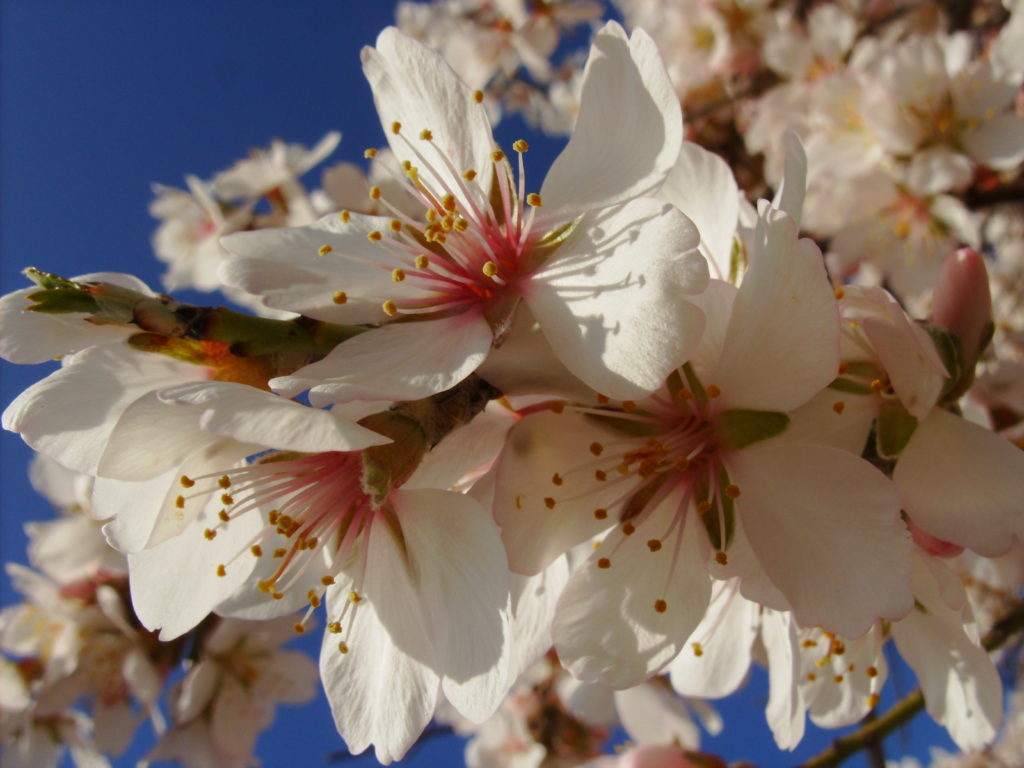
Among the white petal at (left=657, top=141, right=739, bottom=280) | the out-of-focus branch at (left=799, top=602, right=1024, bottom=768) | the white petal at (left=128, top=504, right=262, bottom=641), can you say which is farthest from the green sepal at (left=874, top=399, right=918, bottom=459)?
the out-of-focus branch at (left=799, top=602, right=1024, bottom=768)

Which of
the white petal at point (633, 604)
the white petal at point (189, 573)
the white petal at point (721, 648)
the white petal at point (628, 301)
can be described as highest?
the white petal at point (628, 301)

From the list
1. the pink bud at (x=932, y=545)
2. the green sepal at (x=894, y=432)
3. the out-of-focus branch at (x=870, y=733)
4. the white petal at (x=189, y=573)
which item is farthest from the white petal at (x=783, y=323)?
the out-of-focus branch at (x=870, y=733)

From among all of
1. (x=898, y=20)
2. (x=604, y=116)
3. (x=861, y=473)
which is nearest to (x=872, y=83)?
(x=898, y=20)

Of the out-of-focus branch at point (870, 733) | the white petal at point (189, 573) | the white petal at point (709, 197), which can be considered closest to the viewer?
the white petal at point (189, 573)

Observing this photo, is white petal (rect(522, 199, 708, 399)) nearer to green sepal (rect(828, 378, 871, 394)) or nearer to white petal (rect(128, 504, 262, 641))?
green sepal (rect(828, 378, 871, 394))

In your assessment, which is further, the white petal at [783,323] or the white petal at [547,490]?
the white petal at [547,490]

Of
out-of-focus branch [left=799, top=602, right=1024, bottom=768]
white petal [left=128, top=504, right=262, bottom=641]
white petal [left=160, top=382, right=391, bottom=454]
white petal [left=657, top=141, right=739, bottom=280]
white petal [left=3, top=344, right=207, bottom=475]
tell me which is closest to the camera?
white petal [left=160, top=382, right=391, bottom=454]

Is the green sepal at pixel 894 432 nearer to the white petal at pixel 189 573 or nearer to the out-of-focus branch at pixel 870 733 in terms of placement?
the white petal at pixel 189 573
